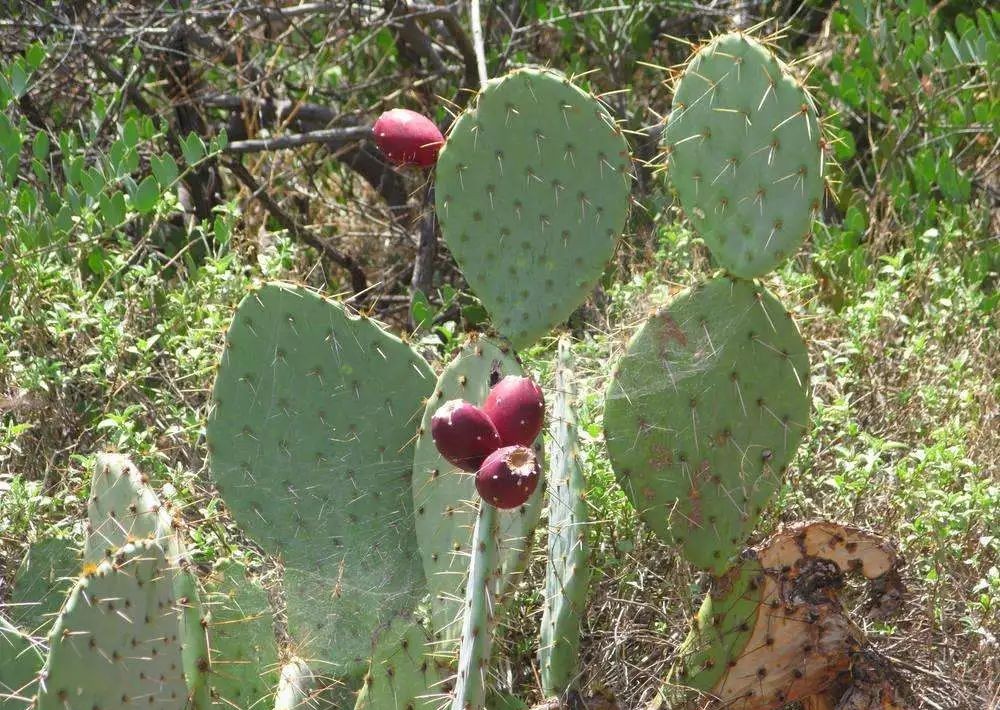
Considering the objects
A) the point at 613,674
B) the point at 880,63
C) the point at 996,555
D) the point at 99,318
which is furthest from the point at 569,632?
the point at 880,63

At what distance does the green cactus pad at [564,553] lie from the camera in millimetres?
2229

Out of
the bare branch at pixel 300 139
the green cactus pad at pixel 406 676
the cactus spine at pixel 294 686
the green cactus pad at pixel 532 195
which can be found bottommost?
the cactus spine at pixel 294 686

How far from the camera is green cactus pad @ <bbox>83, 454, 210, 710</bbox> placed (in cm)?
204

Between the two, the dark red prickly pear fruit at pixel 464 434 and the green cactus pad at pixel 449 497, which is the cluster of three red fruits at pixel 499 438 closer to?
the dark red prickly pear fruit at pixel 464 434

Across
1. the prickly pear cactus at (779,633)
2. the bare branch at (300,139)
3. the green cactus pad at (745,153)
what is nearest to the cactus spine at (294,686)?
the prickly pear cactus at (779,633)

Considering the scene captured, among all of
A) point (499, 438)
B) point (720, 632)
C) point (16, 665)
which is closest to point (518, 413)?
point (499, 438)

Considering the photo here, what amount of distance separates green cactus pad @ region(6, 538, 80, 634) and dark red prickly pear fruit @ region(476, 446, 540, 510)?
1.25 meters

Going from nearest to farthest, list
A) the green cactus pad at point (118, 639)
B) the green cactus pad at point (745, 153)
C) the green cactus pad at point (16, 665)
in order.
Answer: the green cactus pad at point (118, 639) → the green cactus pad at point (16, 665) → the green cactus pad at point (745, 153)

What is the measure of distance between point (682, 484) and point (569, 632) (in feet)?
1.09

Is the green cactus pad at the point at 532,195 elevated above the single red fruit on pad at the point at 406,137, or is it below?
below

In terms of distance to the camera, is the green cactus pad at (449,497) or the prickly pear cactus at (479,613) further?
the green cactus pad at (449,497)

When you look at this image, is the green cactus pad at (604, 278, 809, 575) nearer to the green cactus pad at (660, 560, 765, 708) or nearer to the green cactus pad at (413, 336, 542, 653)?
the green cactus pad at (660, 560, 765, 708)

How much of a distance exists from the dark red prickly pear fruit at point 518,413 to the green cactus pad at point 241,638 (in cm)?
93

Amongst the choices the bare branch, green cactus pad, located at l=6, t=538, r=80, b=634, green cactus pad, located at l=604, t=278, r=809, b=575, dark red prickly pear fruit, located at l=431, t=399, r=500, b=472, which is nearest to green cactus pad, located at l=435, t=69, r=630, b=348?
green cactus pad, located at l=604, t=278, r=809, b=575
